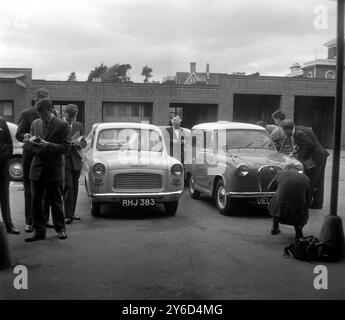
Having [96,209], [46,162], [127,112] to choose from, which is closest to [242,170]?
[96,209]

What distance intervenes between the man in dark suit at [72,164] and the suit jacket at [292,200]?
124 inches

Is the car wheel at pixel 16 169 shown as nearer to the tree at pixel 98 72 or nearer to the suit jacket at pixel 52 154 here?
the suit jacket at pixel 52 154

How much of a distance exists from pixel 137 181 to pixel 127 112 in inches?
953

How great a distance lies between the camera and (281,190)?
6570 mm

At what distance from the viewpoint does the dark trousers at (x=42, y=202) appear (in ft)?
21.1

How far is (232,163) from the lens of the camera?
866 centimetres

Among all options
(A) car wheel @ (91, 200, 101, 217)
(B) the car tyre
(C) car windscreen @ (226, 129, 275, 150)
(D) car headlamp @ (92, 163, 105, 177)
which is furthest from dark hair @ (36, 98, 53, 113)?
(B) the car tyre

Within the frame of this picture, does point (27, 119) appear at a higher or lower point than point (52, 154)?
higher

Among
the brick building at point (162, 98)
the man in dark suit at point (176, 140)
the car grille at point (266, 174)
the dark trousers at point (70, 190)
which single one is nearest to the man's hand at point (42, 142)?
the dark trousers at point (70, 190)

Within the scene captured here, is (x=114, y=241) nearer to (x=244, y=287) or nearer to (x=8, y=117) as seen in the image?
(x=244, y=287)

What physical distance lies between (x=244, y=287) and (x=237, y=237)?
2.33 m

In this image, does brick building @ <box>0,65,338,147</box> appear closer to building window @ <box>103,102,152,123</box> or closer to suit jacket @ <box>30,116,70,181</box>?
building window @ <box>103,102,152,123</box>

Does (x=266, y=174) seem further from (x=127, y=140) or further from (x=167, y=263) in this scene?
(x=167, y=263)
